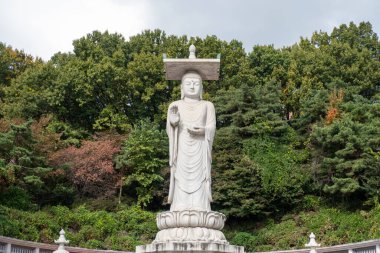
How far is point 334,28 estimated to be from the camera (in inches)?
1346

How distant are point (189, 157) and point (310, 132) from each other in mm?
17829

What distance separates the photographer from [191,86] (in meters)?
12.1

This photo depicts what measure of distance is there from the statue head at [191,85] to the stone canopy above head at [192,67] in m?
0.09

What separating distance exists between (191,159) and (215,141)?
633 inches

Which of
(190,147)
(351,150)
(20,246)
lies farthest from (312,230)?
(190,147)

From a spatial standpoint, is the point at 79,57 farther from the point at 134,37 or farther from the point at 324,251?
the point at 324,251

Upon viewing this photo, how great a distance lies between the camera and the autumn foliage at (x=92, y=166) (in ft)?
88.8

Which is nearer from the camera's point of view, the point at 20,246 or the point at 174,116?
the point at 174,116

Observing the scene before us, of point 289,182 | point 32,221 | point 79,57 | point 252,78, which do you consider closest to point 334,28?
point 252,78

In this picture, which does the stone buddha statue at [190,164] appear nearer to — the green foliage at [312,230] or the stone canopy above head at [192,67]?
the stone canopy above head at [192,67]

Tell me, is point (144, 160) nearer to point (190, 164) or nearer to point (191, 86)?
point (191, 86)

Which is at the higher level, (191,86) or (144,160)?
(144,160)

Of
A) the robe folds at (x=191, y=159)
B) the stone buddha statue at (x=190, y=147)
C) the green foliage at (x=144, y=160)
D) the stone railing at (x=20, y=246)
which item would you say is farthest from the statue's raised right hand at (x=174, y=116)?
the green foliage at (x=144, y=160)

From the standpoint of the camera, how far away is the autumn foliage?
2706cm
